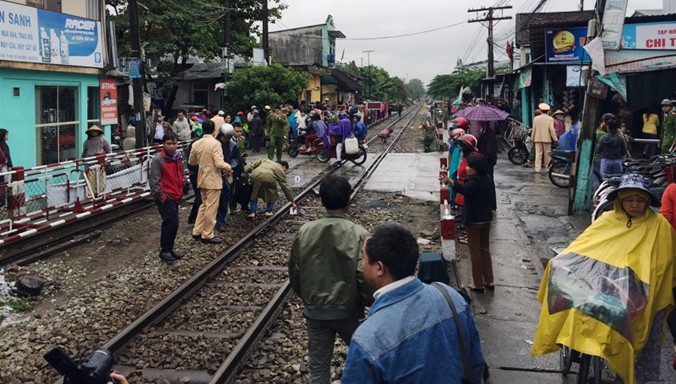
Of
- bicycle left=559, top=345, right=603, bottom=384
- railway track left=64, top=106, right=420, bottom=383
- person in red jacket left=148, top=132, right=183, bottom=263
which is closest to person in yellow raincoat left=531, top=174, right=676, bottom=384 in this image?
bicycle left=559, top=345, right=603, bottom=384

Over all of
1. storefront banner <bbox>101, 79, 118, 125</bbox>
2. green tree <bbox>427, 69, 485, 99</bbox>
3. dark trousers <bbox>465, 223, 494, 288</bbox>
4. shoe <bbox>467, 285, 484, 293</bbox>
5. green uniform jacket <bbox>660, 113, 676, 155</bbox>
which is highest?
green tree <bbox>427, 69, 485, 99</bbox>

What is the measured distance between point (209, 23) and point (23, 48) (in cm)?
1533

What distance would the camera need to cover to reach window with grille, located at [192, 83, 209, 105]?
103ft

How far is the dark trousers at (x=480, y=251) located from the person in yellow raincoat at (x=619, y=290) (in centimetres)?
229

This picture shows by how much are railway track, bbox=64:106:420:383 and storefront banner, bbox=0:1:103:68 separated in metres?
6.53

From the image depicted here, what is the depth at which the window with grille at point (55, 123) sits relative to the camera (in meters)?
13.5

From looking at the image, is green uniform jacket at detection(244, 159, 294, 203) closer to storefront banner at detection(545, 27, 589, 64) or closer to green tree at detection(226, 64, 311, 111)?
storefront banner at detection(545, 27, 589, 64)

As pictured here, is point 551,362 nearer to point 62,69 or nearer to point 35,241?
point 35,241

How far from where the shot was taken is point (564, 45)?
20.9 m

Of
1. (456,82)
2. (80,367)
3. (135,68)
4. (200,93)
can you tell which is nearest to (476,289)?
(80,367)

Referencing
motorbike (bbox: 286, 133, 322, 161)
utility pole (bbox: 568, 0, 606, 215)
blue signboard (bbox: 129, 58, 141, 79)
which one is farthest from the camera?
motorbike (bbox: 286, 133, 322, 161)

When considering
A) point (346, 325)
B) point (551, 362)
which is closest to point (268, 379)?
point (346, 325)

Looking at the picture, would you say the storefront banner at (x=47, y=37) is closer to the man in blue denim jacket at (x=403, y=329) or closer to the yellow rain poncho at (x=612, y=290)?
the yellow rain poncho at (x=612, y=290)

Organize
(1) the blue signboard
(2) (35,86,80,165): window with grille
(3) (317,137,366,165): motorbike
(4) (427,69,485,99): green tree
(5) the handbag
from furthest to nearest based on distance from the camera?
(4) (427,69,485,99): green tree
(3) (317,137,366,165): motorbike
(1) the blue signboard
(2) (35,86,80,165): window with grille
(5) the handbag
